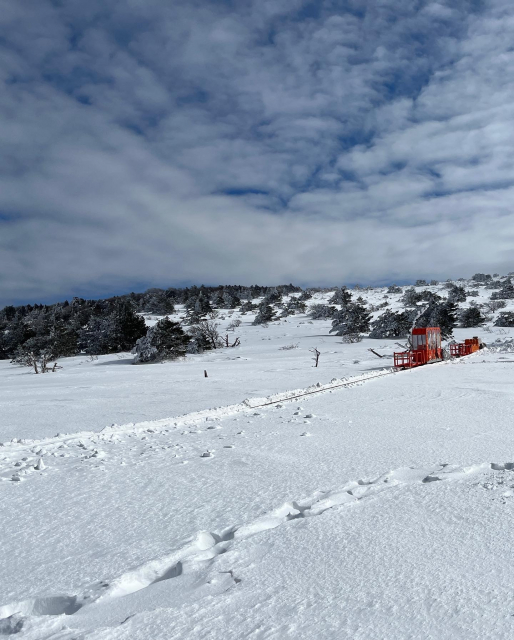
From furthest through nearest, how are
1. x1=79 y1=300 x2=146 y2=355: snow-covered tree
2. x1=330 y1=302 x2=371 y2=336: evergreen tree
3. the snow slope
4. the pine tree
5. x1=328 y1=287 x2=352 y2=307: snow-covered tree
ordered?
1. x1=328 y1=287 x2=352 y2=307: snow-covered tree
2. x1=330 y1=302 x2=371 y2=336: evergreen tree
3. x1=79 y1=300 x2=146 y2=355: snow-covered tree
4. the pine tree
5. the snow slope

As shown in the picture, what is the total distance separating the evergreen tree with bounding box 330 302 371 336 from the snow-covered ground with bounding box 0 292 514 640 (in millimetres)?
35795

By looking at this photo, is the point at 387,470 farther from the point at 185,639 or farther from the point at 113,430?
the point at 113,430

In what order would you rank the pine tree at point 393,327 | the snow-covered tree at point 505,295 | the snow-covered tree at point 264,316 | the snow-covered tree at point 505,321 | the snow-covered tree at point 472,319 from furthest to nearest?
1. the snow-covered tree at point 505,295
2. the snow-covered tree at point 264,316
3. the snow-covered tree at point 472,319
4. the snow-covered tree at point 505,321
5. the pine tree at point 393,327

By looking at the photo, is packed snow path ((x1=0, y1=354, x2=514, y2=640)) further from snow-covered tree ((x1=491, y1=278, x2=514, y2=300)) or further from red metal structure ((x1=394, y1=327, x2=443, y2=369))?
snow-covered tree ((x1=491, y1=278, x2=514, y2=300))

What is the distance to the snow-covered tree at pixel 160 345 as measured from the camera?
31422 mm

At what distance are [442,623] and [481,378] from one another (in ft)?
50.2

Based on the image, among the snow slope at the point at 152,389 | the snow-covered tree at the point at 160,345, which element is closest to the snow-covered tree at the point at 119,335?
the snow slope at the point at 152,389

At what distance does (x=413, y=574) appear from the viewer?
285cm

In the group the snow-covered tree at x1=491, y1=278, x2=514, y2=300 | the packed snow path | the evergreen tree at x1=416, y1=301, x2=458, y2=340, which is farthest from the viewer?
the snow-covered tree at x1=491, y1=278, x2=514, y2=300

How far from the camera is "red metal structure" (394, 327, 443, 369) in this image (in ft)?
76.6

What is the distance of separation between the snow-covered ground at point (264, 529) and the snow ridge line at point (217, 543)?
15 mm

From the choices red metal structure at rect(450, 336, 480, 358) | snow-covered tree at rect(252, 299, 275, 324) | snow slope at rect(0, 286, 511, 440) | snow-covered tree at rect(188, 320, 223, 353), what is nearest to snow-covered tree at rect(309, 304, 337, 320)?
snow-covered tree at rect(252, 299, 275, 324)

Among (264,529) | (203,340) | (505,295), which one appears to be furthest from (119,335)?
(505,295)

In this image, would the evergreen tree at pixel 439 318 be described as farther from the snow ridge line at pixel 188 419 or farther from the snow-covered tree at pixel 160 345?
the snow ridge line at pixel 188 419
